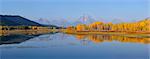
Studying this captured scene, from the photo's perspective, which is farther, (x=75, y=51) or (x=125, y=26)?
(x=125, y=26)

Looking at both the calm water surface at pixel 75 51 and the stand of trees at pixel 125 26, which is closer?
the calm water surface at pixel 75 51

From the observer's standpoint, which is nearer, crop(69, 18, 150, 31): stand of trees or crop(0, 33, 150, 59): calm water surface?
crop(0, 33, 150, 59): calm water surface

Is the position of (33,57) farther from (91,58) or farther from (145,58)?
(145,58)

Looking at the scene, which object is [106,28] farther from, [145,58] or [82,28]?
[145,58]

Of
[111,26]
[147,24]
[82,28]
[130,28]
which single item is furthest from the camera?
[82,28]

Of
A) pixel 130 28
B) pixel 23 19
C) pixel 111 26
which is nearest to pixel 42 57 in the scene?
pixel 130 28

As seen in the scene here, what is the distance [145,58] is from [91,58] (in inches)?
115

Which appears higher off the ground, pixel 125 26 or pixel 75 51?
pixel 125 26

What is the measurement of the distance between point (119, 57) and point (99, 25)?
75.4 metres

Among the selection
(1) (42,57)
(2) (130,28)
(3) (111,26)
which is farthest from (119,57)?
(3) (111,26)

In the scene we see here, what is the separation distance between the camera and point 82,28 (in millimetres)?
94250

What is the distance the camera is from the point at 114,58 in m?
13.9

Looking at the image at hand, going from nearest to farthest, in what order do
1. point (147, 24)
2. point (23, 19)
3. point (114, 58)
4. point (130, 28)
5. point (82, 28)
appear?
point (114, 58), point (147, 24), point (130, 28), point (82, 28), point (23, 19)

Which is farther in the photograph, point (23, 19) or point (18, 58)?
point (23, 19)
